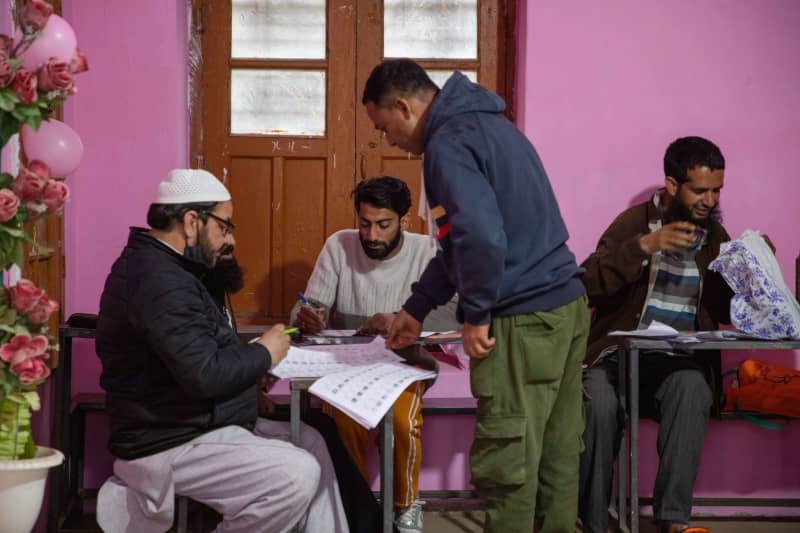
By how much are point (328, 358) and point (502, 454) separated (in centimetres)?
60

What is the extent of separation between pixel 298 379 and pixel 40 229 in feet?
4.80

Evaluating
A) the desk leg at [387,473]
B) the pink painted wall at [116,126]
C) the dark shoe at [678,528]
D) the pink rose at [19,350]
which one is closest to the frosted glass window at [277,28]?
the pink painted wall at [116,126]

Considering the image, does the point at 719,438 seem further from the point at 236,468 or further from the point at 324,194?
the point at 236,468

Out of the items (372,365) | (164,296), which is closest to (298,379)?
(372,365)

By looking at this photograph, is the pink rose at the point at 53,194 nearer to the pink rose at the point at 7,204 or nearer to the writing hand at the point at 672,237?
the pink rose at the point at 7,204

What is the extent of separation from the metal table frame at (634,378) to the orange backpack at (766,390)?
0.31m

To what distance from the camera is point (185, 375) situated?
235 centimetres

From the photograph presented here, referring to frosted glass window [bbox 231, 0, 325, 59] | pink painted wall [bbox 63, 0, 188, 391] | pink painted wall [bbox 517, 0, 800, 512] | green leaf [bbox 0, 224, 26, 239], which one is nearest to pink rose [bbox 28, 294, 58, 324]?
green leaf [bbox 0, 224, 26, 239]

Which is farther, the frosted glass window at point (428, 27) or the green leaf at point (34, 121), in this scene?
the frosted glass window at point (428, 27)

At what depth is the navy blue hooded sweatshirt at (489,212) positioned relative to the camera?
2.26m

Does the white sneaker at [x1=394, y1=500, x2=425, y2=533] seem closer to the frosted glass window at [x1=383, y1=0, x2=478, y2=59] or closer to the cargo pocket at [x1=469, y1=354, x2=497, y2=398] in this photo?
the cargo pocket at [x1=469, y1=354, x2=497, y2=398]

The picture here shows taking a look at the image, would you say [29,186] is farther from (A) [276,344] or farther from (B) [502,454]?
(B) [502,454]

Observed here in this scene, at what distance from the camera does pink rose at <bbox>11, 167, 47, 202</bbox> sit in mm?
2225

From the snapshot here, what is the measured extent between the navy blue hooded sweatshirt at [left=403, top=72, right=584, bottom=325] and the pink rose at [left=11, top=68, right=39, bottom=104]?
938 mm
